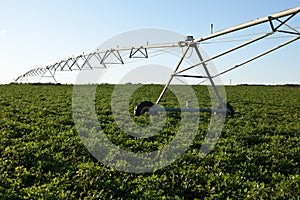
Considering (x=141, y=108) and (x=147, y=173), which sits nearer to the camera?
(x=147, y=173)

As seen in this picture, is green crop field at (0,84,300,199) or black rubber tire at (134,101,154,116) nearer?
green crop field at (0,84,300,199)

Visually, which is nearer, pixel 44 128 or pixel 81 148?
pixel 81 148

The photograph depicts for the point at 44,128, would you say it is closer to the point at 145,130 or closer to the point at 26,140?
the point at 26,140

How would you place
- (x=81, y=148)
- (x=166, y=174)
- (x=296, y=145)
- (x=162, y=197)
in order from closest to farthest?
1. (x=162, y=197)
2. (x=166, y=174)
3. (x=81, y=148)
4. (x=296, y=145)

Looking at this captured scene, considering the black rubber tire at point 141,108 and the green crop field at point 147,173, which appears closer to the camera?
the green crop field at point 147,173

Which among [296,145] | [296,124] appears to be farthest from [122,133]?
A: [296,124]

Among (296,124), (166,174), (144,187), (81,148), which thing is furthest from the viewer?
(296,124)

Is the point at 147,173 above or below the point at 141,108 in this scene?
below

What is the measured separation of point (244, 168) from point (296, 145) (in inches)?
139

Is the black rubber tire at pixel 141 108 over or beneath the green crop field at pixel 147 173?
over

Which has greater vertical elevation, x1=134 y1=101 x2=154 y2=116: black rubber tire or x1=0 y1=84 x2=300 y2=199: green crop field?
x1=134 y1=101 x2=154 y2=116: black rubber tire

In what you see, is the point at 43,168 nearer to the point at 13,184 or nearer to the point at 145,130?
the point at 13,184

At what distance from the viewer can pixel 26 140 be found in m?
9.73

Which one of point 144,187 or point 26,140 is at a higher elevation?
point 26,140
